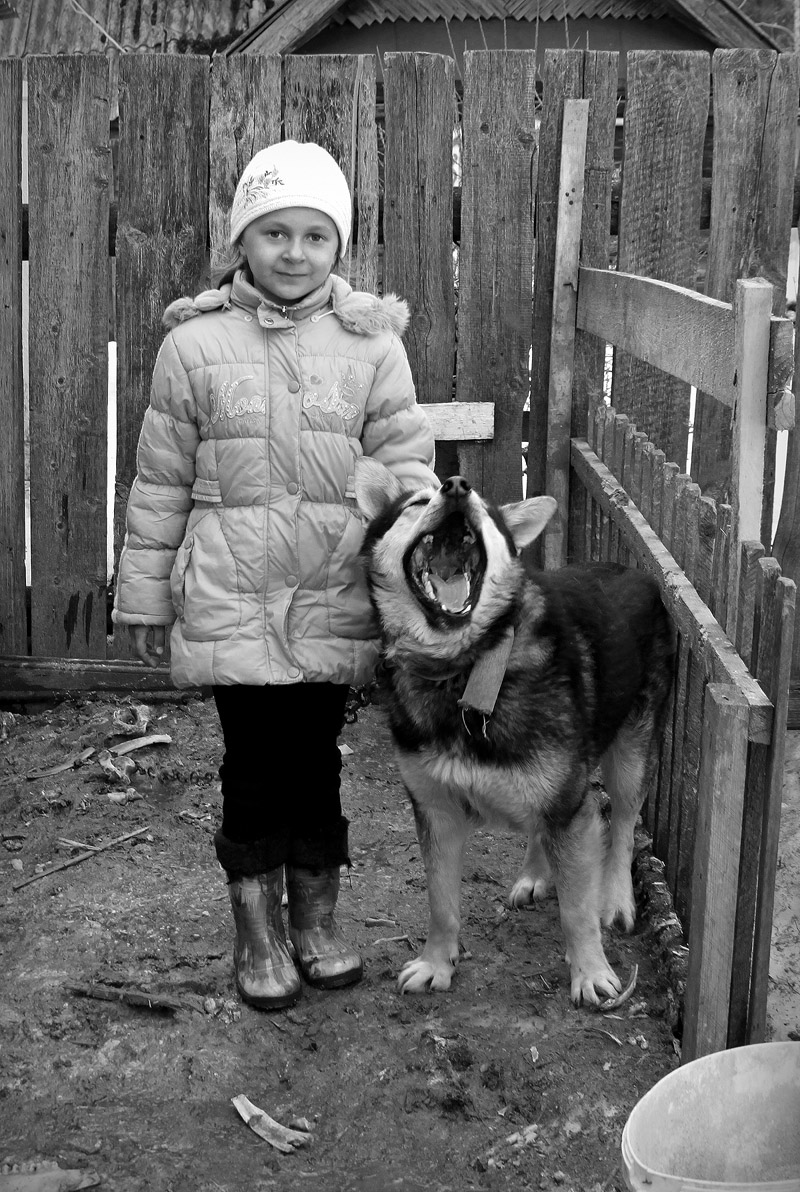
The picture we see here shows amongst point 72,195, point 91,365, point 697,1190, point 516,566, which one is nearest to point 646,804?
point 516,566

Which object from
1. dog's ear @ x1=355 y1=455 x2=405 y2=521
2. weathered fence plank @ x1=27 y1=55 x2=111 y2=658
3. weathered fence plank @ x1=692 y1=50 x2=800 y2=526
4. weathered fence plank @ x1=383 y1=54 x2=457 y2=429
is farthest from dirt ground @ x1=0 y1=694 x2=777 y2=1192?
weathered fence plank @ x1=692 y1=50 x2=800 y2=526

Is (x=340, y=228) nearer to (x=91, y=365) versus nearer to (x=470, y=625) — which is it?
(x=470, y=625)

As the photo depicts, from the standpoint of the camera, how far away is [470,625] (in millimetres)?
3215

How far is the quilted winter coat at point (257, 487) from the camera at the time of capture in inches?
125

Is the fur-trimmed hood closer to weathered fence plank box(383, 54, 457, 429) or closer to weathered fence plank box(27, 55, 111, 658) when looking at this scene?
weathered fence plank box(383, 54, 457, 429)

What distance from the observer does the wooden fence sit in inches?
188

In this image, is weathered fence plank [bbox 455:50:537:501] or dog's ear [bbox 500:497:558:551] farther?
weathered fence plank [bbox 455:50:537:501]

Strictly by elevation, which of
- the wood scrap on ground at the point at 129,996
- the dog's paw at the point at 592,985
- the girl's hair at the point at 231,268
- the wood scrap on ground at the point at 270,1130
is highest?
the girl's hair at the point at 231,268

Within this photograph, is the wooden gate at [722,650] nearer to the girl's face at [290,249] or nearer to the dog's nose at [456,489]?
the dog's nose at [456,489]

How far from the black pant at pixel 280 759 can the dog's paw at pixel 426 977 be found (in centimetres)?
48

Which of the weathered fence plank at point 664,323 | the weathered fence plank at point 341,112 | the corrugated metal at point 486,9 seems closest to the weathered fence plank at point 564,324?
the weathered fence plank at point 664,323

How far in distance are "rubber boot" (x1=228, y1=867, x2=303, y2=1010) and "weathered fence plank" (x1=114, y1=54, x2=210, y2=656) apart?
2.26 metres

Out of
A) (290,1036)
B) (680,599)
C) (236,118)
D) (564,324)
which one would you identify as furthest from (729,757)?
(236,118)

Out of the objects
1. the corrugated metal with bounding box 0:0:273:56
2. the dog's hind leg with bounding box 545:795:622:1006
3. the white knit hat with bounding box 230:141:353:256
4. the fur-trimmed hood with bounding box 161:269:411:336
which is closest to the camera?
the white knit hat with bounding box 230:141:353:256
